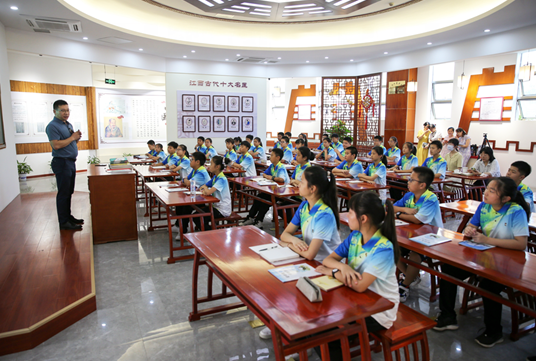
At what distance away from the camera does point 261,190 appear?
15.5ft

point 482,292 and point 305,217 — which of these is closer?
point 482,292

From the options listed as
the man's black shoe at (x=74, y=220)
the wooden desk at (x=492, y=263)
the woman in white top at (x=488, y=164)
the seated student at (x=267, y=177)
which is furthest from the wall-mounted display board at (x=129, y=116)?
the wooden desk at (x=492, y=263)

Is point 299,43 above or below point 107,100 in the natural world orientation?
above

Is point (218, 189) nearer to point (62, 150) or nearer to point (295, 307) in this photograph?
point (62, 150)

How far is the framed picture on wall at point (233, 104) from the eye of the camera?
1156 cm

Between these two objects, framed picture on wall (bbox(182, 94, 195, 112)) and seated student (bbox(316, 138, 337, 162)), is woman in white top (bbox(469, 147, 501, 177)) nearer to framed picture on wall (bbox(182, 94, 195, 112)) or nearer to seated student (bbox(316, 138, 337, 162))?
seated student (bbox(316, 138, 337, 162))

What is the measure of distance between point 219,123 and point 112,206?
7292 millimetres

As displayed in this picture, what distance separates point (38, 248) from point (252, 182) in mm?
2812

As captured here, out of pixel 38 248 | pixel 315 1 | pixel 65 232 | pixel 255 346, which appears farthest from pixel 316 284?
pixel 315 1

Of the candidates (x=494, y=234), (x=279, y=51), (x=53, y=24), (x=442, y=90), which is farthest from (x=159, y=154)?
(x=442, y=90)

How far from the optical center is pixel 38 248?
385 cm

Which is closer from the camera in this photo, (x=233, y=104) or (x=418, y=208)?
(x=418, y=208)

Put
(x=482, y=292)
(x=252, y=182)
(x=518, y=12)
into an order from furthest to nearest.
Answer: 1. (x=518, y=12)
2. (x=252, y=182)
3. (x=482, y=292)

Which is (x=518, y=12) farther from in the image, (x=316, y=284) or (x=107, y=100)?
(x=107, y=100)
